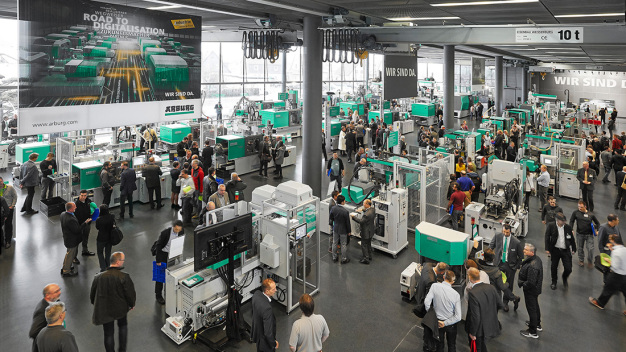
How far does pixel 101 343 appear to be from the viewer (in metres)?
5.30

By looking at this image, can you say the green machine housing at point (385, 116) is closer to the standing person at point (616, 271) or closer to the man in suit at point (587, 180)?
the man in suit at point (587, 180)

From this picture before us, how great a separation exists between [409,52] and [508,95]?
30543 millimetres

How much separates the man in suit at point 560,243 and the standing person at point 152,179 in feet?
28.8

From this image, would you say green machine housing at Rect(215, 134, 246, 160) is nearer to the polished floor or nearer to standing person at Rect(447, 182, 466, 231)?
the polished floor

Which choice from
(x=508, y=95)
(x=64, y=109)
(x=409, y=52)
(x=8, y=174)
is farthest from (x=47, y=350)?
(x=508, y=95)

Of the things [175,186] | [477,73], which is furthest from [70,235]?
[477,73]

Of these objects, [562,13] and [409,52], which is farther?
[409,52]

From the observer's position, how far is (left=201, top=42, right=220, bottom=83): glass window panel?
80.0 ft

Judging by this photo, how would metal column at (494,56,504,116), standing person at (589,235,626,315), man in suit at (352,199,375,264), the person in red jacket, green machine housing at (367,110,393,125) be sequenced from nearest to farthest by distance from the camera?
1. standing person at (589,235,626,315)
2. man in suit at (352,199,375,264)
3. the person in red jacket
4. green machine housing at (367,110,393,125)
5. metal column at (494,56,504,116)

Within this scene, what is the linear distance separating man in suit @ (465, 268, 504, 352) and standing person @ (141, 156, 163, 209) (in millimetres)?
8112

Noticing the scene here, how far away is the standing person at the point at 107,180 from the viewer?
984 centimetres

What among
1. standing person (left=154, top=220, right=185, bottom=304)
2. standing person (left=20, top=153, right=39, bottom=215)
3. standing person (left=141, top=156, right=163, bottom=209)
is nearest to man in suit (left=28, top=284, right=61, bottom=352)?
standing person (left=154, top=220, right=185, bottom=304)

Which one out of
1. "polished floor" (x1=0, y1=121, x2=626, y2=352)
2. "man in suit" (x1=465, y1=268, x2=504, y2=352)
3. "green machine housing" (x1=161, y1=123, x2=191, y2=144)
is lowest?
"polished floor" (x1=0, y1=121, x2=626, y2=352)

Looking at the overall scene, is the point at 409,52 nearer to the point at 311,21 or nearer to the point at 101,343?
the point at 311,21
